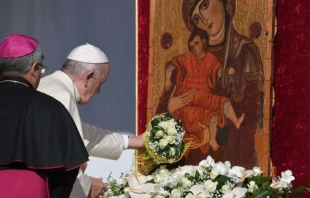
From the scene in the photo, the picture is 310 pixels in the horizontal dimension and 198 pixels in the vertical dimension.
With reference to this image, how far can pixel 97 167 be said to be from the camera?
798cm

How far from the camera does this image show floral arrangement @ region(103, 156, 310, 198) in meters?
5.14

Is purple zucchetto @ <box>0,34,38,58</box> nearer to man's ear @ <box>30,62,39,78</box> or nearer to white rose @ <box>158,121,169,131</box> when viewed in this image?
man's ear @ <box>30,62,39,78</box>

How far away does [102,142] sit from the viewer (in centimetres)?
643

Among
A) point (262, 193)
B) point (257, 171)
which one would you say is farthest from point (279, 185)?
point (257, 171)

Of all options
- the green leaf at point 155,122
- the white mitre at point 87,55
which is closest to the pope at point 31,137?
the white mitre at point 87,55

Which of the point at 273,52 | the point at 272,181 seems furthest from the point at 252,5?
the point at 272,181

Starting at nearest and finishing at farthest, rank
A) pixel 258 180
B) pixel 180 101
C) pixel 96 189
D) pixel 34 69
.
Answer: pixel 34 69 → pixel 258 180 → pixel 96 189 → pixel 180 101

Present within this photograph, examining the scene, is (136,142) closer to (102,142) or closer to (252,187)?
(102,142)

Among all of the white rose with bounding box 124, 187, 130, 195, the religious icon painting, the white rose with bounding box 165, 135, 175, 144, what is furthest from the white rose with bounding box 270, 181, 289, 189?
the white rose with bounding box 165, 135, 175, 144

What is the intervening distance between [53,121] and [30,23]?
3.71 m

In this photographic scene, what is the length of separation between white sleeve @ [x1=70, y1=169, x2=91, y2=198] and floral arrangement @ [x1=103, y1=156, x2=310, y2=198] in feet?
1.31

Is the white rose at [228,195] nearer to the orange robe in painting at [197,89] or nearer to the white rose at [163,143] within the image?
the white rose at [163,143]

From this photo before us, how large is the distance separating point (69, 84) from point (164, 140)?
687 mm

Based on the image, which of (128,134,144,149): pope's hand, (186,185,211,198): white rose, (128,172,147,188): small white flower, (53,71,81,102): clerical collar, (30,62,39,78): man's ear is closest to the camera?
(30,62,39,78): man's ear
